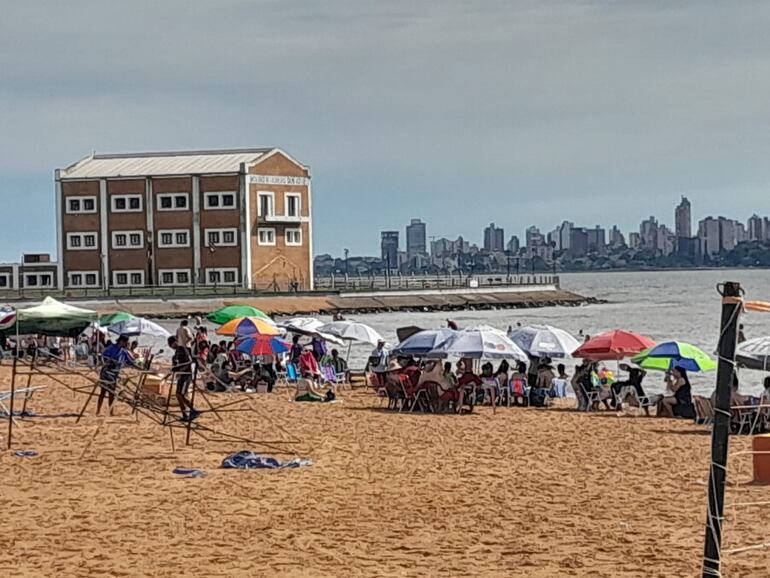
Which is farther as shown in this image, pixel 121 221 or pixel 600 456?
pixel 121 221

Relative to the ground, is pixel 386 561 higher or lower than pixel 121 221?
lower

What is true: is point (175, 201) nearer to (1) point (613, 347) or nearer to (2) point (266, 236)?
(2) point (266, 236)

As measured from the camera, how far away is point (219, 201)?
82.7 meters

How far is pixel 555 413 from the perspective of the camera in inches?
941

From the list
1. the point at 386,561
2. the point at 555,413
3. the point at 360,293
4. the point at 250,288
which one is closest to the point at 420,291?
the point at 360,293

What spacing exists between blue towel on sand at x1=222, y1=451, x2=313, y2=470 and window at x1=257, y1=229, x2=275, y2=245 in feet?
220

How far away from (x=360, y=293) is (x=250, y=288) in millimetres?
17787

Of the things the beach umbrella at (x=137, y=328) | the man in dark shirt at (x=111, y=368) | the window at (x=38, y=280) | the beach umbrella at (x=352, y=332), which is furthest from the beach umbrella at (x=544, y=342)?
the window at (x=38, y=280)

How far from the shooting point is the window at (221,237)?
8269cm

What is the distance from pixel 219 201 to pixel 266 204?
3.11 metres

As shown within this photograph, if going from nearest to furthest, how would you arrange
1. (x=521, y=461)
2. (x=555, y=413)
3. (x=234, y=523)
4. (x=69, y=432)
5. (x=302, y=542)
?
1. (x=302, y=542)
2. (x=234, y=523)
3. (x=521, y=461)
4. (x=69, y=432)
5. (x=555, y=413)

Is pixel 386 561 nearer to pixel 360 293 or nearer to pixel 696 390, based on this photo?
pixel 696 390

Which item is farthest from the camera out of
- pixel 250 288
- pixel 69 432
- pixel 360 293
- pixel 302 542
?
Result: pixel 360 293

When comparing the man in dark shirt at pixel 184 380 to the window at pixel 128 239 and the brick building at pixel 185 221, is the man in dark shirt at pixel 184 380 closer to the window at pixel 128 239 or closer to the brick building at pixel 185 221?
the brick building at pixel 185 221
